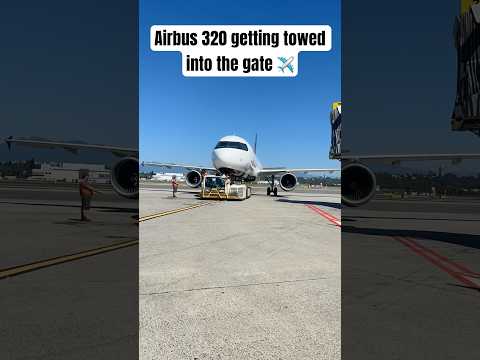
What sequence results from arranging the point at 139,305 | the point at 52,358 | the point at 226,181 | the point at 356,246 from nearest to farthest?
1. the point at 52,358
2. the point at 139,305
3. the point at 356,246
4. the point at 226,181

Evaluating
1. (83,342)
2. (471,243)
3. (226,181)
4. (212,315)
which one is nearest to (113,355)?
(83,342)

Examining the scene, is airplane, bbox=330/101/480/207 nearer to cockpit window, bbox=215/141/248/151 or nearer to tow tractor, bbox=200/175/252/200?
tow tractor, bbox=200/175/252/200

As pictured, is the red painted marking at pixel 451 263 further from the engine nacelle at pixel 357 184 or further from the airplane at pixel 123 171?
the airplane at pixel 123 171

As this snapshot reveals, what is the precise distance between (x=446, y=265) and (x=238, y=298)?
434 cm

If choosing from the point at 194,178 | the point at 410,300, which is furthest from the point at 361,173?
the point at 194,178

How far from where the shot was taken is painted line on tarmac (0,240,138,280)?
5977mm

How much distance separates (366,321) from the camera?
4.12 m

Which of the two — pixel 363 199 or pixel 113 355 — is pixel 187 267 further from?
pixel 363 199

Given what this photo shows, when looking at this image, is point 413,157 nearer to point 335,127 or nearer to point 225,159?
point 335,127

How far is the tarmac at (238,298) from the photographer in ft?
11.4

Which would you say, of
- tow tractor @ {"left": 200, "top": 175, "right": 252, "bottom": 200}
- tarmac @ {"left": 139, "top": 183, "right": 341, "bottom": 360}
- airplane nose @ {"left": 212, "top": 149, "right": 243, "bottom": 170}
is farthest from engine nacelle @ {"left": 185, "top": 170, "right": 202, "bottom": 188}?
tarmac @ {"left": 139, "top": 183, "right": 341, "bottom": 360}

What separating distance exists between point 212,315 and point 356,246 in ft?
19.0

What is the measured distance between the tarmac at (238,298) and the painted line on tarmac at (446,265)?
175cm

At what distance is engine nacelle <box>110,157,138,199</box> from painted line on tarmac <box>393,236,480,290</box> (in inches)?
402
